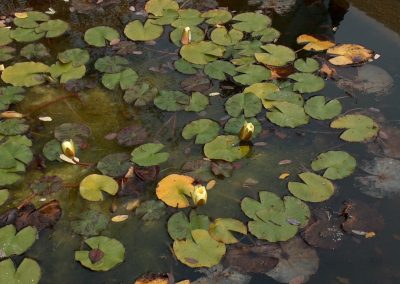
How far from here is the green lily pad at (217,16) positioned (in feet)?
12.3

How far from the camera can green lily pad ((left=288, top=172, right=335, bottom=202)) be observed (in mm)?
2600

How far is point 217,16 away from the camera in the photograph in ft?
12.4

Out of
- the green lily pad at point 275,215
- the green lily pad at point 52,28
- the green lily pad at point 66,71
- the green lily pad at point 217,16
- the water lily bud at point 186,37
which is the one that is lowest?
the green lily pad at point 275,215

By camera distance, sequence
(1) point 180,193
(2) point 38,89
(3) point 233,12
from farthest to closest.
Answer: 1. (3) point 233,12
2. (2) point 38,89
3. (1) point 180,193

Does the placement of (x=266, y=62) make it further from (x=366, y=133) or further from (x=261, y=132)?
(x=366, y=133)

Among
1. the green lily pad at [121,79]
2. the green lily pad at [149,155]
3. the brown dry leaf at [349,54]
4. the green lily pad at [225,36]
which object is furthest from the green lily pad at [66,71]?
the brown dry leaf at [349,54]

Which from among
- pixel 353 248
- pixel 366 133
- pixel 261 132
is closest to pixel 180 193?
pixel 261 132

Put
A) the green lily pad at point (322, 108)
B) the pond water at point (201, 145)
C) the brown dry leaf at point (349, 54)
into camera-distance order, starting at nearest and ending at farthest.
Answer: the pond water at point (201, 145), the green lily pad at point (322, 108), the brown dry leaf at point (349, 54)

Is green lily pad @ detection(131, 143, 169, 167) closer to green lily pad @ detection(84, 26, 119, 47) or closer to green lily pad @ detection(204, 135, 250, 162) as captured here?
green lily pad @ detection(204, 135, 250, 162)

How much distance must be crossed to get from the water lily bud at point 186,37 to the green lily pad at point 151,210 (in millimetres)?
1408

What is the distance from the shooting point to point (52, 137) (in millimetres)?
2984

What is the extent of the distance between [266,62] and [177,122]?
80 centimetres

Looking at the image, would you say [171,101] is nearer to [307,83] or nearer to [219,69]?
[219,69]

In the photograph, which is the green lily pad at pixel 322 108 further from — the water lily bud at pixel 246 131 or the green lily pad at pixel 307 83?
the water lily bud at pixel 246 131
